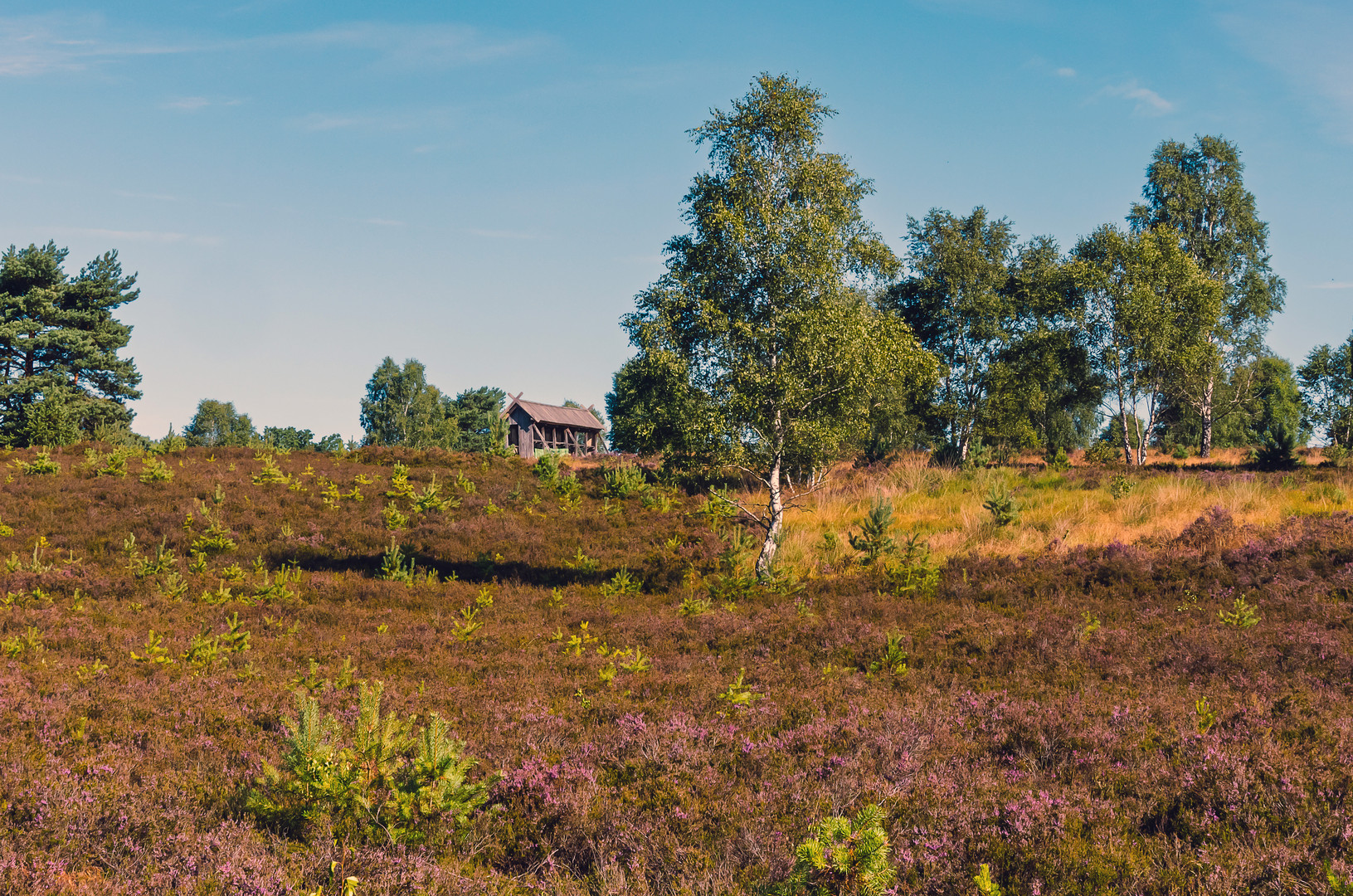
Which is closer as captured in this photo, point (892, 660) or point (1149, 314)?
point (892, 660)

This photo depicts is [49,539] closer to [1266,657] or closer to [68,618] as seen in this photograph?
[68,618]

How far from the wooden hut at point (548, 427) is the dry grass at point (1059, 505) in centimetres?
3798

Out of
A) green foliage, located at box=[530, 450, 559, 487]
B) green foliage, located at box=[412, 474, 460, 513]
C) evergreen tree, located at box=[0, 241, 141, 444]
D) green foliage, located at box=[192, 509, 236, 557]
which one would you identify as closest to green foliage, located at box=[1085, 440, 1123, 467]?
green foliage, located at box=[530, 450, 559, 487]

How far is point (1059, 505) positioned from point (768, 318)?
951 centimetres

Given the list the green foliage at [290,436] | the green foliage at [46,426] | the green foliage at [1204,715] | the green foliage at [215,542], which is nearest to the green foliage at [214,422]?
the green foliage at [290,436]

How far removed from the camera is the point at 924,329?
3647 centimetres

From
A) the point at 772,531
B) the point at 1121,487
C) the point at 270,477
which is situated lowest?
the point at 270,477

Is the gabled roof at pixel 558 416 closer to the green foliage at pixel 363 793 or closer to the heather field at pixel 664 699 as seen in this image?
the heather field at pixel 664 699

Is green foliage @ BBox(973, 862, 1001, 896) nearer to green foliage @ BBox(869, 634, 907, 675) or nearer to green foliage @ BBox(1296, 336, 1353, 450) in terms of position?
green foliage @ BBox(869, 634, 907, 675)

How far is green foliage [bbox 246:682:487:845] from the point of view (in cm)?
507

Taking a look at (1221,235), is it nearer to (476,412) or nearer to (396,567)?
(396,567)

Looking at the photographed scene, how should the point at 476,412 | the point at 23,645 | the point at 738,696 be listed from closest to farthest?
the point at 738,696
the point at 23,645
the point at 476,412

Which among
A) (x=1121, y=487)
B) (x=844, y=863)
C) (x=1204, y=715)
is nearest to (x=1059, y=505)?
(x=1121, y=487)

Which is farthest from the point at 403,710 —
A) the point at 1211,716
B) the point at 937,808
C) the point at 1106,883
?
the point at 1211,716
